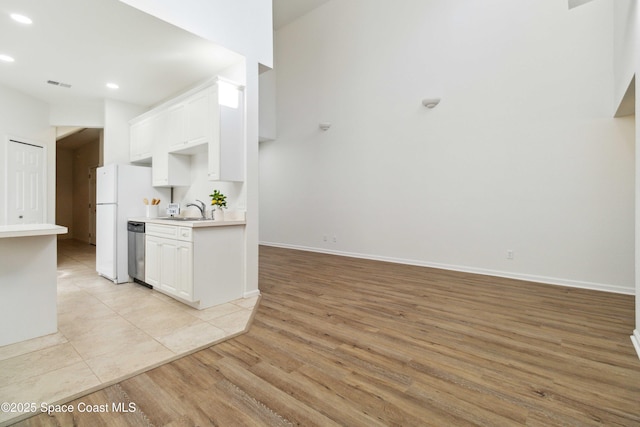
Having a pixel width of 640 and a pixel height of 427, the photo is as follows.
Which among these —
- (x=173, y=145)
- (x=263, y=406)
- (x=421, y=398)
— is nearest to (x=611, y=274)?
(x=421, y=398)

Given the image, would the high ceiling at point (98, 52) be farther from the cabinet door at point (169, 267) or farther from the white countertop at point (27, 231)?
the cabinet door at point (169, 267)

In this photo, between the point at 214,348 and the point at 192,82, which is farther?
the point at 192,82

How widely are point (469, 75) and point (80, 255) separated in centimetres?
811

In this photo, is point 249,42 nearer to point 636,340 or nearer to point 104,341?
point 104,341

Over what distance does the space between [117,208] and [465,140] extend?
16.9 ft

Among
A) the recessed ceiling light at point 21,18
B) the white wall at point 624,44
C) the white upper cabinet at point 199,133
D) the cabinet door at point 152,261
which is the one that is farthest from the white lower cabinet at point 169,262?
the white wall at point 624,44

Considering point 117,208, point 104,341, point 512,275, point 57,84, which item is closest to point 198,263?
point 104,341

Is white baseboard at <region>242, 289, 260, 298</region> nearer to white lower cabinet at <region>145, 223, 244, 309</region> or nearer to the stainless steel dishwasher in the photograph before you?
white lower cabinet at <region>145, 223, 244, 309</region>

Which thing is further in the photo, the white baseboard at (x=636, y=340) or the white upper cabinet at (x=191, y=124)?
the white upper cabinet at (x=191, y=124)

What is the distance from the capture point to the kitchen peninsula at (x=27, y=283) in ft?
7.48

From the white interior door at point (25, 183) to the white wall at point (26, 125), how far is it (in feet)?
0.33

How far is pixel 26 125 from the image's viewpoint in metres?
4.56

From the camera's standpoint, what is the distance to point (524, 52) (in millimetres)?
4184

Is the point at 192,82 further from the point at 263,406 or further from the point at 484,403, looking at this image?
the point at 484,403
